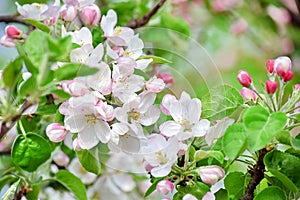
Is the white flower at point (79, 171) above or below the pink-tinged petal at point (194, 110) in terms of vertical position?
below

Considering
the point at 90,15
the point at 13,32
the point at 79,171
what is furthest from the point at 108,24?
the point at 79,171

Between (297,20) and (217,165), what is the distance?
1.77 meters

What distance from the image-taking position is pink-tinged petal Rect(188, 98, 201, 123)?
2.46 feet

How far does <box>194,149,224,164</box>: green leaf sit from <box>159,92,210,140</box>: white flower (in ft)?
0.09

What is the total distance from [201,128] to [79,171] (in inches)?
17.8

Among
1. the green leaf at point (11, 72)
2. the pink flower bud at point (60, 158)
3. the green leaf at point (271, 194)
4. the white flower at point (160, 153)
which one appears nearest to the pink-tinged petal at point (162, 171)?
the white flower at point (160, 153)

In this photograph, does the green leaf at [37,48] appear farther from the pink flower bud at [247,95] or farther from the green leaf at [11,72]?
the pink flower bud at [247,95]

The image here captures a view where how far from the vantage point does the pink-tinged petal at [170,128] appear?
73 centimetres

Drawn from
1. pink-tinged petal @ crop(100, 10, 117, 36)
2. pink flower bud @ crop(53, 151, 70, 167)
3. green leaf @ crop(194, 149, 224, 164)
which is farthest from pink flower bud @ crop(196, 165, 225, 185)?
pink flower bud @ crop(53, 151, 70, 167)

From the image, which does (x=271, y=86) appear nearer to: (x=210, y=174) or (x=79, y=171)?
(x=210, y=174)

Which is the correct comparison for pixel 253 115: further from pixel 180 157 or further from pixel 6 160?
pixel 6 160

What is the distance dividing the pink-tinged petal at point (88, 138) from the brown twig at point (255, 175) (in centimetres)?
18

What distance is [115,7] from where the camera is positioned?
1.20m

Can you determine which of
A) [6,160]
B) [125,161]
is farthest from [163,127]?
[6,160]
